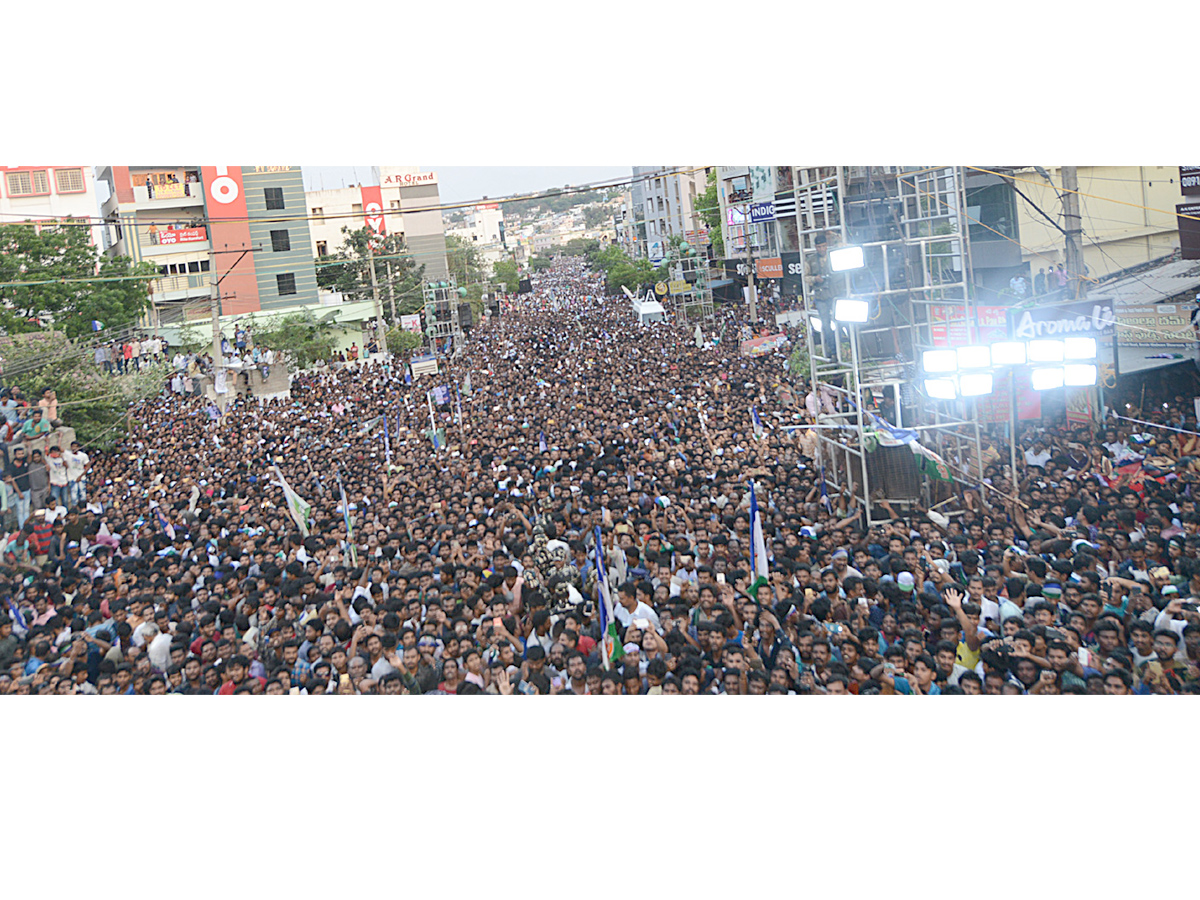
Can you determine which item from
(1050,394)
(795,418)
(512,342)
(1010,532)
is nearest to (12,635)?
(1010,532)

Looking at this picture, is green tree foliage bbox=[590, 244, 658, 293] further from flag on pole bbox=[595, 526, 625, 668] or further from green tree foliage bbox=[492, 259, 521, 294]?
flag on pole bbox=[595, 526, 625, 668]

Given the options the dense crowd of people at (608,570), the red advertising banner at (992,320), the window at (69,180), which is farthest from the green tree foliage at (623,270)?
the red advertising banner at (992,320)

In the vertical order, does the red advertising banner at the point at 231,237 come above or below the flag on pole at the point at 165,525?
above

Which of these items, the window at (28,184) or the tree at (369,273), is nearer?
the window at (28,184)

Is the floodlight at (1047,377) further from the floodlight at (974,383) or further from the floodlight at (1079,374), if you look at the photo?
the floodlight at (974,383)

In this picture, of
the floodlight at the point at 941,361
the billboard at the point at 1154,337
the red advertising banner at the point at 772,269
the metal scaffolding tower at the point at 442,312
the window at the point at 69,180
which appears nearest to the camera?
the floodlight at the point at 941,361

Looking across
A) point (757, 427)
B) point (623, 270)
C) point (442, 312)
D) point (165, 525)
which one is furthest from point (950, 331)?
point (623, 270)

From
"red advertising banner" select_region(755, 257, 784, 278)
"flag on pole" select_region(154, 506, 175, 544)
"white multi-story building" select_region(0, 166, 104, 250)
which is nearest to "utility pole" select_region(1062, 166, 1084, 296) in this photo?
"flag on pole" select_region(154, 506, 175, 544)
